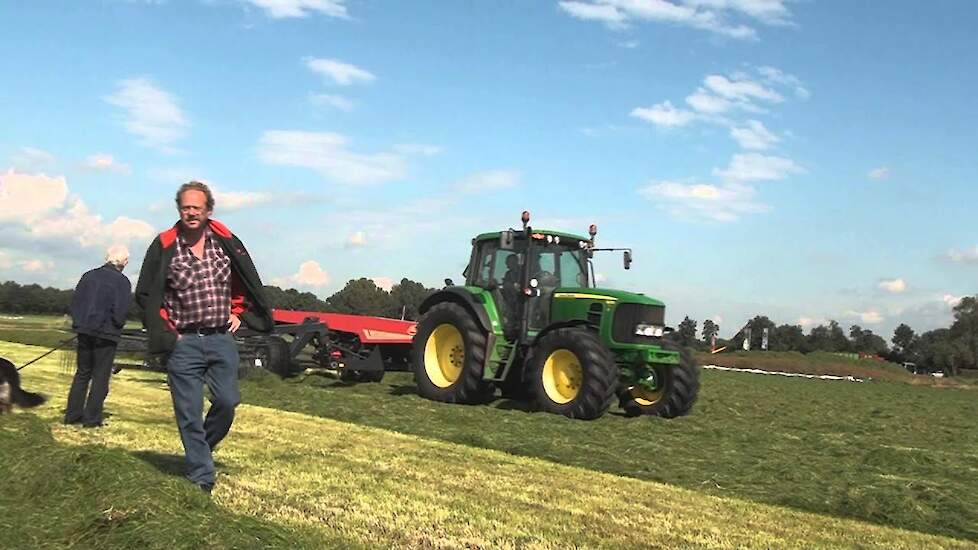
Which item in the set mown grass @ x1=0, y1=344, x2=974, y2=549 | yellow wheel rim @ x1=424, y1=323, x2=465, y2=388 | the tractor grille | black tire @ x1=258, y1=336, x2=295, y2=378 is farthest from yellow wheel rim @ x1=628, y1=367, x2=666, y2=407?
black tire @ x1=258, y1=336, x2=295, y2=378

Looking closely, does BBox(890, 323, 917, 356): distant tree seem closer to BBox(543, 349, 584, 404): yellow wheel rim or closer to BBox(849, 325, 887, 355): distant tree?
BBox(849, 325, 887, 355): distant tree

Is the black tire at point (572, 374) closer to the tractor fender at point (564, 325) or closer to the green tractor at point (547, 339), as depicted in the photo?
the green tractor at point (547, 339)

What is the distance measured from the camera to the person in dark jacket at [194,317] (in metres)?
4.64

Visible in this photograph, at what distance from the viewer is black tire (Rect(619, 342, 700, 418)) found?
11.5 meters

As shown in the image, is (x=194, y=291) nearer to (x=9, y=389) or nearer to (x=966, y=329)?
(x=9, y=389)

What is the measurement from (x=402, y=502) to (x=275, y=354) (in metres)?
9.46

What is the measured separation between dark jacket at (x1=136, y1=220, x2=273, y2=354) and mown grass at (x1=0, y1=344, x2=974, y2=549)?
692 mm

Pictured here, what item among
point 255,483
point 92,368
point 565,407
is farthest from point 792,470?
point 92,368

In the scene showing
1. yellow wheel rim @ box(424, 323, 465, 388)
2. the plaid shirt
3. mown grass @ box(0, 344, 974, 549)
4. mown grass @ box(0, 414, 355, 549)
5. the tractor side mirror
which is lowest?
mown grass @ box(0, 344, 974, 549)

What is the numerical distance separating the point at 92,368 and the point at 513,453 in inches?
142

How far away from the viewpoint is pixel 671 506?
17.9 feet

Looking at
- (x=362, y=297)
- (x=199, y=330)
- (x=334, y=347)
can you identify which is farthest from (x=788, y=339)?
(x=199, y=330)

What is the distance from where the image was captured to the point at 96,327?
7.40 meters

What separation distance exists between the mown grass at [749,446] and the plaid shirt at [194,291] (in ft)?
11.0
